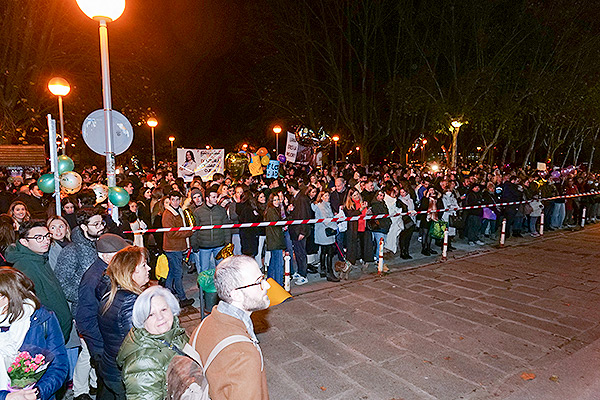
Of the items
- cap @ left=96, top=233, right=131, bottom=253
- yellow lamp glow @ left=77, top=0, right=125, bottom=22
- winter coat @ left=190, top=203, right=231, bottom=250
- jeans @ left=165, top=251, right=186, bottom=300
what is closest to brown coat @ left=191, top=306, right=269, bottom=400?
cap @ left=96, top=233, right=131, bottom=253

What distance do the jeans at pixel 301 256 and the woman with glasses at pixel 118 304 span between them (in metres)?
5.11

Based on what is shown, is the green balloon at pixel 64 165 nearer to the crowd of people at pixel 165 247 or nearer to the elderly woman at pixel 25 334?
the crowd of people at pixel 165 247

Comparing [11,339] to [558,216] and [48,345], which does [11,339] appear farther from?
[558,216]

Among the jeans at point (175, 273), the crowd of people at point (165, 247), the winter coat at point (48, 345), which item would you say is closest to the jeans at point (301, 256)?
the crowd of people at point (165, 247)

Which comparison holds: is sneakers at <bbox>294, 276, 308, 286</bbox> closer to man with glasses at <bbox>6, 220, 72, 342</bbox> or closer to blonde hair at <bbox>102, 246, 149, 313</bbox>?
man with glasses at <bbox>6, 220, 72, 342</bbox>

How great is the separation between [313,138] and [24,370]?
23.1 m

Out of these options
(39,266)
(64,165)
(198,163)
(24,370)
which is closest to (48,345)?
(24,370)

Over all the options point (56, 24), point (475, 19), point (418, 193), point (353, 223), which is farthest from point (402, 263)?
point (475, 19)

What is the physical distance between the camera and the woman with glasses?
116 inches

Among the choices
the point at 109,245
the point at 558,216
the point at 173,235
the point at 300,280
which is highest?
the point at 109,245

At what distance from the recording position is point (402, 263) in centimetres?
956

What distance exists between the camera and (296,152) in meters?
18.3

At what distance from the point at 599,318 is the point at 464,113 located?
54.2 ft

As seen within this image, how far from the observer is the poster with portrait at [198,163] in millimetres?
13047
